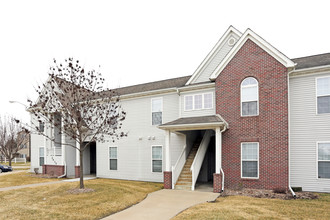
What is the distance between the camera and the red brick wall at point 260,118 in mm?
11312

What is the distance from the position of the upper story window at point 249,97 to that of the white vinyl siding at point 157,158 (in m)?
6.32

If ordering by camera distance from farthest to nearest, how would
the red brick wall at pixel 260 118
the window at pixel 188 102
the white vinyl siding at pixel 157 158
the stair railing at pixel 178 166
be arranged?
the white vinyl siding at pixel 157 158 < the window at pixel 188 102 < the stair railing at pixel 178 166 < the red brick wall at pixel 260 118

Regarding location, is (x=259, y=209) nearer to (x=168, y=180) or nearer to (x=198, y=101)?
(x=168, y=180)

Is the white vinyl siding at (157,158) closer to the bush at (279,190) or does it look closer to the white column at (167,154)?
the white column at (167,154)

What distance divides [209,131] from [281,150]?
4.40 metres

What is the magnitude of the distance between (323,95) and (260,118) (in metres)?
3.11

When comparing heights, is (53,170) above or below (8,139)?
below

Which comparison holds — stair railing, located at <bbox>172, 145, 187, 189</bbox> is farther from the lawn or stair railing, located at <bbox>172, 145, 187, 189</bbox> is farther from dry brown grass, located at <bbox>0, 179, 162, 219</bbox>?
the lawn

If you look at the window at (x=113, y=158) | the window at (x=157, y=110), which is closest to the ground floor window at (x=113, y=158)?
the window at (x=113, y=158)

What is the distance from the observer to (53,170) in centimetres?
1947

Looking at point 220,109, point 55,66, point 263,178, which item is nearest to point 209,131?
point 220,109

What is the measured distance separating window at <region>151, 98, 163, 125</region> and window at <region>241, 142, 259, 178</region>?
6.18 metres

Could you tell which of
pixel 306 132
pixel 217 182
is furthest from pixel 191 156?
pixel 306 132

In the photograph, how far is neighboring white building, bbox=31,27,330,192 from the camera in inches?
438
